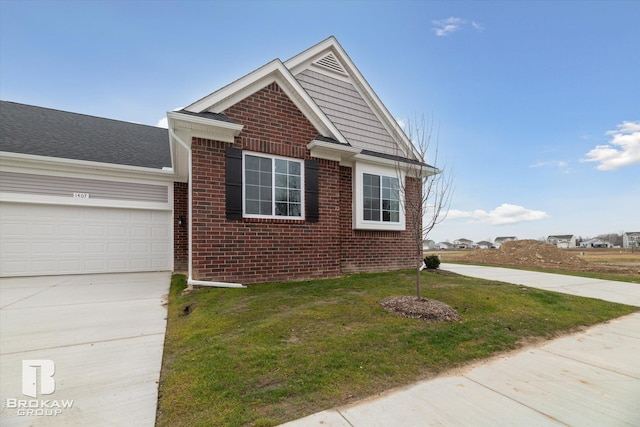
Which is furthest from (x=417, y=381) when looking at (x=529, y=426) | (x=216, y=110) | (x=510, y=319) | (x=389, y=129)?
(x=389, y=129)

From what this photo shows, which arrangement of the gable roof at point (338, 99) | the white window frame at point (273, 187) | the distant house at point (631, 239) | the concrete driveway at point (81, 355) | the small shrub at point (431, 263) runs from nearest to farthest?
the concrete driveway at point (81, 355) < the white window frame at point (273, 187) < the gable roof at point (338, 99) < the small shrub at point (431, 263) < the distant house at point (631, 239)

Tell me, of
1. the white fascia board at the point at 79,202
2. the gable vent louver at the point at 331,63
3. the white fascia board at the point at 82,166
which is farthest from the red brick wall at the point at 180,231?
the gable vent louver at the point at 331,63

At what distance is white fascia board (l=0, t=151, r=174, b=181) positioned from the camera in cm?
860

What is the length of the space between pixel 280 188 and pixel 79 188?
7.06 metres

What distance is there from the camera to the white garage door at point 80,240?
28.9 feet

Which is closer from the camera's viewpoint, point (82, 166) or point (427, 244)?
point (82, 166)

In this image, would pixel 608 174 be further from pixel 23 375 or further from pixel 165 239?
pixel 23 375

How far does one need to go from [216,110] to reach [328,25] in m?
7.16

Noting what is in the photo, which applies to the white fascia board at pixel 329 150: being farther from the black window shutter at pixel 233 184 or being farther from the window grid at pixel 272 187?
the black window shutter at pixel 233 184

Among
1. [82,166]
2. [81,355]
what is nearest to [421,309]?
[81,355]

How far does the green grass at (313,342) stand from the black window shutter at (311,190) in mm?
2027

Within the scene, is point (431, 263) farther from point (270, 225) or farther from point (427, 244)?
point (427, 244)

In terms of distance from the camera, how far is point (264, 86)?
24.1ft

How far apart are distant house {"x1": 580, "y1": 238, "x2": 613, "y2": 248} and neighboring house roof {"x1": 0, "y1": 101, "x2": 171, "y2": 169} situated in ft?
371
